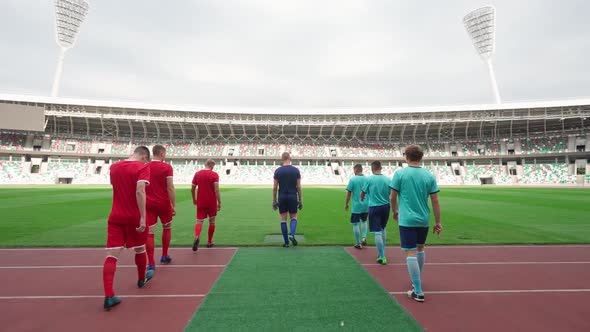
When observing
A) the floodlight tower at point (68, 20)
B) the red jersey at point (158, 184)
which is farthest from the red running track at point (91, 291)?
the floodlight tower at point (68, 20)

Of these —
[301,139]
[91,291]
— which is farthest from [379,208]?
[301,139]

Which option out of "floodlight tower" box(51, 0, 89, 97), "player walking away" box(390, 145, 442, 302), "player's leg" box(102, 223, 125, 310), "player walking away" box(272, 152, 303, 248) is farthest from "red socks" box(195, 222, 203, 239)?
"floodlight tower" box(51, 0, 89, 97)

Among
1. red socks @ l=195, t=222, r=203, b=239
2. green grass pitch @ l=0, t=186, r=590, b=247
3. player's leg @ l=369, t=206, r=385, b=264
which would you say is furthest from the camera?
green grass pitch @ l=0, t=186, r=590, b=247

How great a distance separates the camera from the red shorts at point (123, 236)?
12.2 feet

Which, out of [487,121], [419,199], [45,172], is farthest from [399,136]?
[45,172]

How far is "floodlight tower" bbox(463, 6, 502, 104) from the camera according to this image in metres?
55.4

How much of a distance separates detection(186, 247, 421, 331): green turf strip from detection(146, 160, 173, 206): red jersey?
1855mm

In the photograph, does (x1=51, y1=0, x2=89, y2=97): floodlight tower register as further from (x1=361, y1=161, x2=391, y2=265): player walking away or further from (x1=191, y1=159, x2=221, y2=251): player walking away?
(x1=361, y1=161, x2=391, y2=265): player walking away

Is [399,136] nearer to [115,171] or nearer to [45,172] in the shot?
[115,171]

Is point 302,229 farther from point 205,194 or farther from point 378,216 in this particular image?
point 378,216

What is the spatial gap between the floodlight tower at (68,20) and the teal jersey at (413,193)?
74.0 metres

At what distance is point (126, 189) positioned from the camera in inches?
150

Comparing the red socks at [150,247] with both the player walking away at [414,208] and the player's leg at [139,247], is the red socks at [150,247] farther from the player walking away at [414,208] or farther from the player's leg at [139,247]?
the player walking away at [414,208]

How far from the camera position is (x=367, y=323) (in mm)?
3154
